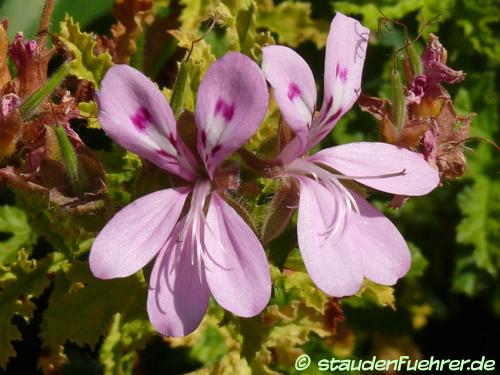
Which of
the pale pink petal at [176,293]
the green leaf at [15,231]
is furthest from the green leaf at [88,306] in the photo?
the pale pink petal at [176,293]

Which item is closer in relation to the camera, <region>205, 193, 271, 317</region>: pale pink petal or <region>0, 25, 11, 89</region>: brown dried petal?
<region>205, 193, 271, 317</region>: pale pink petal

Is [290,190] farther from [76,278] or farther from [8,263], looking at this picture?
[8,263]

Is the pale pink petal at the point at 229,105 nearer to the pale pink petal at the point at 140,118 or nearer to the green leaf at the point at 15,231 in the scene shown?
the pale pink petal at the point at 140,118

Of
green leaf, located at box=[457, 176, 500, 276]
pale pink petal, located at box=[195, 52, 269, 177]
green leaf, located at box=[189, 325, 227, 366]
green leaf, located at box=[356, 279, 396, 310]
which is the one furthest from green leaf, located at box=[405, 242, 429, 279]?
pale pink petal, located at box=[195, 52, 269, 177]

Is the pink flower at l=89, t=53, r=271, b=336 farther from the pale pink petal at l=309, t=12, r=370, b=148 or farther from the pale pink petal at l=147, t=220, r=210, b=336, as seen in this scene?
the pale pink petal at l=309, t=12, r=370, b=148

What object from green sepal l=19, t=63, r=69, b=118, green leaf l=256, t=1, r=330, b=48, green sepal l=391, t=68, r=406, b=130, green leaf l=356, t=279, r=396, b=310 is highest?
green sepal l=19, t=63, r=69, b=118

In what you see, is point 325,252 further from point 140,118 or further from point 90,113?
point 90,113

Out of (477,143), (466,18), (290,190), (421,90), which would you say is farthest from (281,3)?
(290,190)

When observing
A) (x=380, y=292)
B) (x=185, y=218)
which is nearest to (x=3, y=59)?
(x=185, y=218)

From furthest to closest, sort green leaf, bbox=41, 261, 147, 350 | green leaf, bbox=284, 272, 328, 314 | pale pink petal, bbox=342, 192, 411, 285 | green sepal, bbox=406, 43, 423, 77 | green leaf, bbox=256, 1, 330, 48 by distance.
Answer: green leaf, bbox=256, 1, 330, 48, green leaf, bbox=284, 272, 328, 314, green leaf, bbox=41, 261, 147, 350, green sepal, bbox=406, 43, 423, 77, pale pink petal, bbox=342, 192, 411, 285
